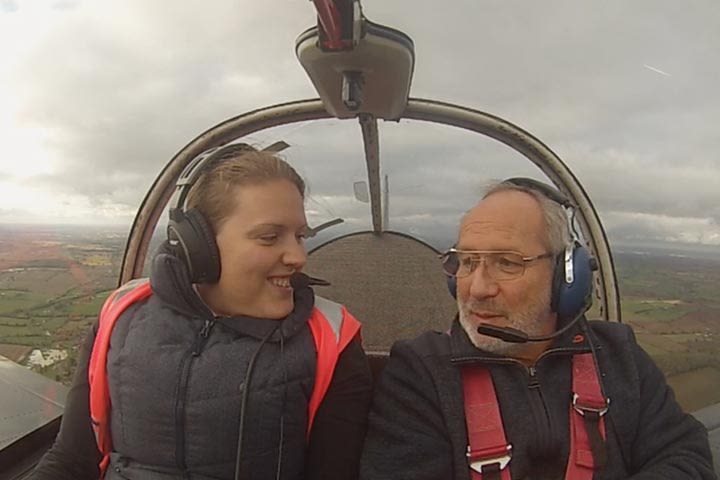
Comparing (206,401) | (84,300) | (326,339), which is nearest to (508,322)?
(326,339)

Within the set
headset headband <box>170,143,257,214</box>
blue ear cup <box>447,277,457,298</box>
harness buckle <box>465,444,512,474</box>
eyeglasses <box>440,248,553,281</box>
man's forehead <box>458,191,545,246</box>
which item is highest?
headset headband <box>170,143,257,214</box>

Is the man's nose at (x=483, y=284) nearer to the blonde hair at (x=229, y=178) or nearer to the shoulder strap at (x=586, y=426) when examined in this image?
the shoulder strap at (x=586, y=426)

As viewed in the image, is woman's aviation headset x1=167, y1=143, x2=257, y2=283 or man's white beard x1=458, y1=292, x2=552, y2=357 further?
man's white beard x1=458, y1=292, x2=552, y2=357

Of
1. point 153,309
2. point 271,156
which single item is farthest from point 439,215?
point 153,309

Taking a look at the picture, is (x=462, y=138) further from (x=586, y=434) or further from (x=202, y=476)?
(x=202, y=476)

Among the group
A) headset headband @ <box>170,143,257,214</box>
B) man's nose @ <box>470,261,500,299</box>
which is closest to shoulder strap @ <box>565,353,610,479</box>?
man's nose @ <box>470,261,500,299</box>

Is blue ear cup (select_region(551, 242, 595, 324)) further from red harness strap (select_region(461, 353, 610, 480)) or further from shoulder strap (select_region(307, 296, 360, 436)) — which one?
shoulder strap (select_region(307, 296, 360, 436))
